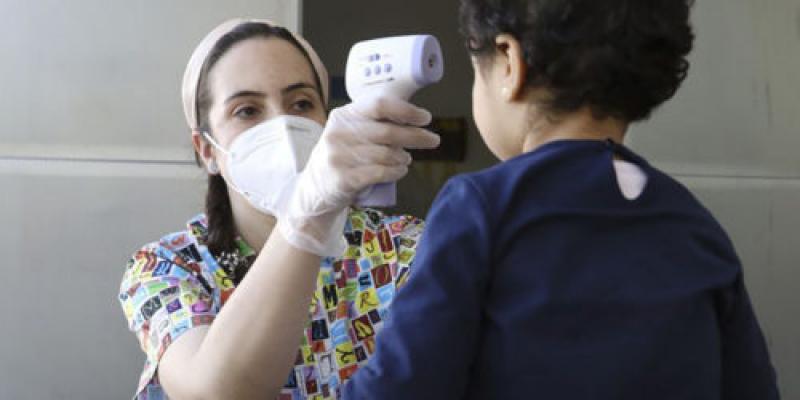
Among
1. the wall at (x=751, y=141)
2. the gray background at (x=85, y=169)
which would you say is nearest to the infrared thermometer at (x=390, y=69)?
the gray background at (x=85, y=169)

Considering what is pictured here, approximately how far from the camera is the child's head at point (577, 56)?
948 mm

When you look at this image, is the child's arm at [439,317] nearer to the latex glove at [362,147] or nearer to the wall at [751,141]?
the latex glove at [362,147]

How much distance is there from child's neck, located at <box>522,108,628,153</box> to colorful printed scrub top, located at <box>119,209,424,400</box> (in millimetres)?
656

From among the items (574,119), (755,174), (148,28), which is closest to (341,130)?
(574,119)

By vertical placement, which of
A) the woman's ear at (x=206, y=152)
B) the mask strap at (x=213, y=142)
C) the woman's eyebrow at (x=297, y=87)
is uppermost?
the woman's eyebrow at (x=297, y=87)

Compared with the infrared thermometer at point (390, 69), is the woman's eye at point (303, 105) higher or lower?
lower

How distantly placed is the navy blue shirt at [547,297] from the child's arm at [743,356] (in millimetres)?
110

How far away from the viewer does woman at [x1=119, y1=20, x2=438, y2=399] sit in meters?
1.12

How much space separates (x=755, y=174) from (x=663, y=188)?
1.82m

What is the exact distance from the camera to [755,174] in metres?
2.59

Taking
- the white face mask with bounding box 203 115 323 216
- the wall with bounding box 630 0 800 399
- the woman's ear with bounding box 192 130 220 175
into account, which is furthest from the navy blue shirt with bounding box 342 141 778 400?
the wall with bounding box 630 0 800 399

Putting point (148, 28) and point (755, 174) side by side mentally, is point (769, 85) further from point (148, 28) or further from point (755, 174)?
point (148, 28)

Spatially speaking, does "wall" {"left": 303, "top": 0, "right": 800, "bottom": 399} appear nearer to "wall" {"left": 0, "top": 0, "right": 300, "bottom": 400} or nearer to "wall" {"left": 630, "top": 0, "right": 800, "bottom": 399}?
"wall" {"left": 630, "top": 0, "right": 800, "bottom": 399}

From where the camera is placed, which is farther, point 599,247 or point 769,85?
point 769,85
